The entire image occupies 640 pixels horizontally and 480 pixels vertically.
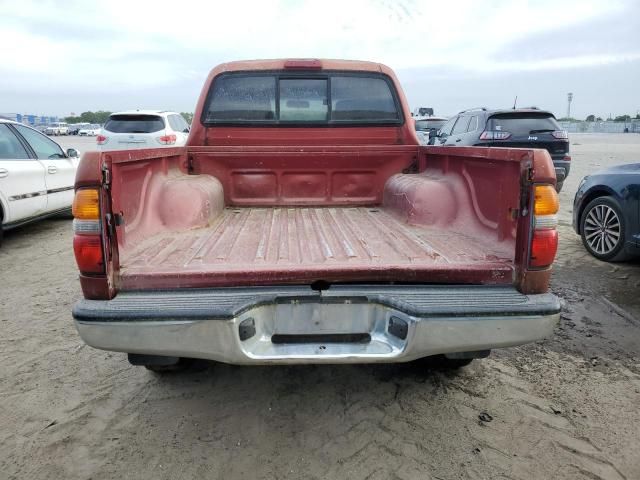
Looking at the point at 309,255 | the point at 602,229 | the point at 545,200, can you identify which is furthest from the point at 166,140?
the point at 545,200

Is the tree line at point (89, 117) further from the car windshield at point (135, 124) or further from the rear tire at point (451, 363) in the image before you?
the rear tire at point (451, 363)

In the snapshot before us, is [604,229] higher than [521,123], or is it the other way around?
[521,123]

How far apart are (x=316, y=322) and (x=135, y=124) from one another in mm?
11237

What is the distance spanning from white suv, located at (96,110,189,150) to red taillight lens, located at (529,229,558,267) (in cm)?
1081

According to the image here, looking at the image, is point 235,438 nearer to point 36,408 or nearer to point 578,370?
point 36,408

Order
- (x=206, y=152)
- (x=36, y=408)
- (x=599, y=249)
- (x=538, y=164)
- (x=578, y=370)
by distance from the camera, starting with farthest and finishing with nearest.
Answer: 1. (x=599, y=249)
2. (x=206, y=152)
3. (x=578, y=370)
4. (x=36, y=408)
5. (x=538, y=164)

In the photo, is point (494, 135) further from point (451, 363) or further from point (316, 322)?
point (316, 322)

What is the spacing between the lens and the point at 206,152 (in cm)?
376

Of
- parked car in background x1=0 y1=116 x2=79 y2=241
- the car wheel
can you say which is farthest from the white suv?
the car wheel

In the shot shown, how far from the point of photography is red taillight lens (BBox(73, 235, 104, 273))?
2.03 m

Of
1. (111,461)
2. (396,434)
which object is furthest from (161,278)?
(396,434)

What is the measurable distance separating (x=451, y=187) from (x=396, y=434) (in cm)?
161

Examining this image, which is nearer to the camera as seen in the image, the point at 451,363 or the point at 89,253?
the point at 89,253

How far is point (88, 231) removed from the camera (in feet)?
6.62
